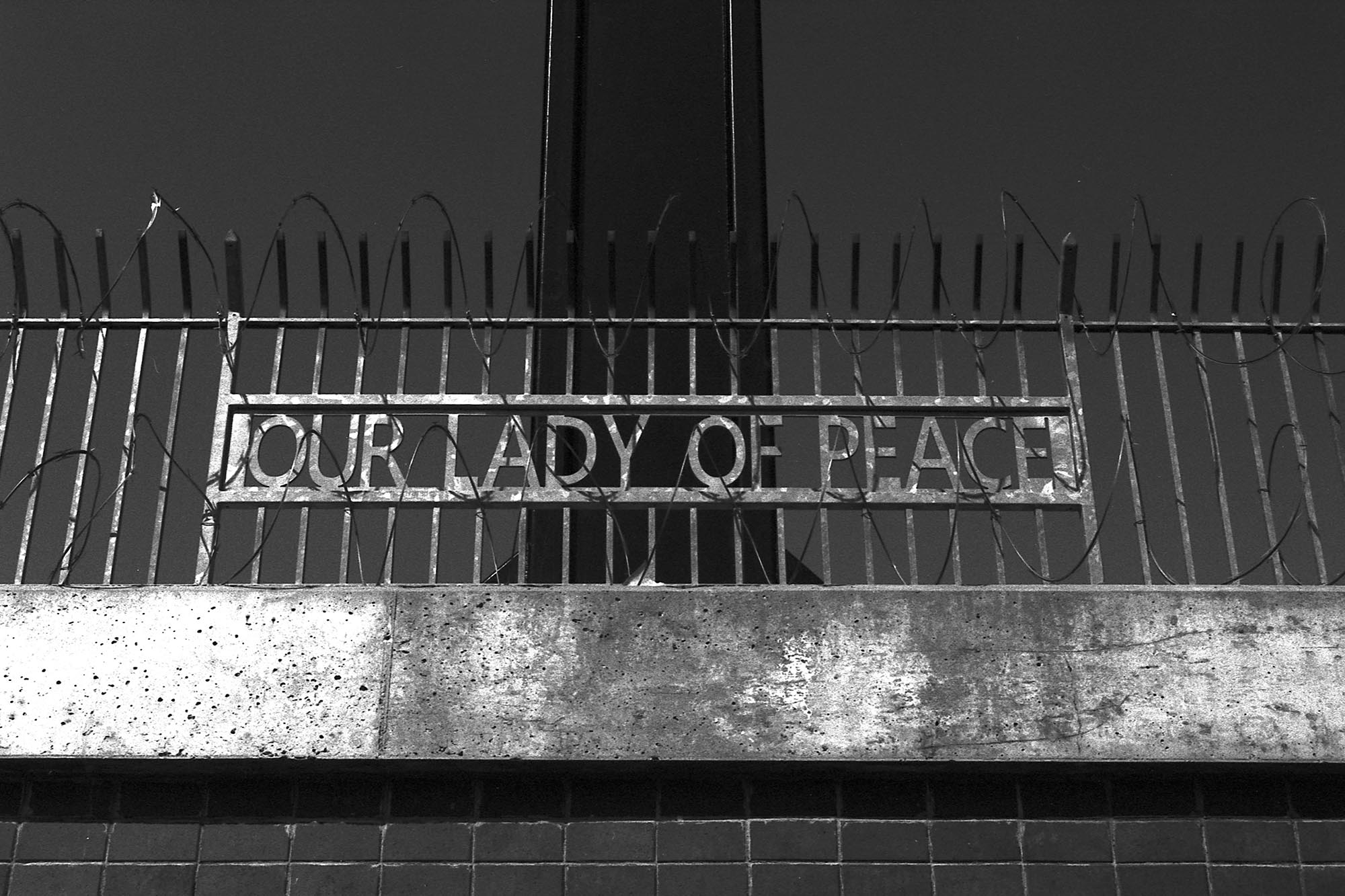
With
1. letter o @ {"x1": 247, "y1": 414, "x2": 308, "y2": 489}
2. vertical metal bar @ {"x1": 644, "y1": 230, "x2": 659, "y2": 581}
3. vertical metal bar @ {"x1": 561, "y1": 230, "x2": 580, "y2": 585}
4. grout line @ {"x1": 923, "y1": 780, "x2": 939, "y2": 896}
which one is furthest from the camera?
letter o @ {"x1": 247, "y1": 414, "x2": 308, "y2": 489}

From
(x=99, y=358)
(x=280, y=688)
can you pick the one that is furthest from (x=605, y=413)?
(x=99, y=358)

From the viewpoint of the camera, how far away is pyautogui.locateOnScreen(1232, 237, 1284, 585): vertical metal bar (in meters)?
5.30

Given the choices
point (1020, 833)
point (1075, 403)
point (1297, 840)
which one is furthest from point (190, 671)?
point (1297, 840)

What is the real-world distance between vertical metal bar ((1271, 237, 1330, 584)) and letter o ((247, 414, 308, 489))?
340 cm

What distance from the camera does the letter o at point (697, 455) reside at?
210 inches

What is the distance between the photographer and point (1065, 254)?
5531mm

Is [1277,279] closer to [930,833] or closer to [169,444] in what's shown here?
[930,833]

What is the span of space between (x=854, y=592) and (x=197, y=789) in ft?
7.10

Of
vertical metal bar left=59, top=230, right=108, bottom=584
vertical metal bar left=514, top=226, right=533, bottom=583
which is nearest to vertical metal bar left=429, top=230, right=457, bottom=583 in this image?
vertical metal bar left=514, top=226, right=533, bottom=583

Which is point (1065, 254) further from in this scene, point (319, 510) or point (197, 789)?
point (197, 789)

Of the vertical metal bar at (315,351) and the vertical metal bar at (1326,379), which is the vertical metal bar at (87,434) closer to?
the vertical metal bar at (315,351)

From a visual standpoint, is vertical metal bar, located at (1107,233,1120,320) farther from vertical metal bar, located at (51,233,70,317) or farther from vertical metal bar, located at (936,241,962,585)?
vertical metal bar, located at (51,233,70,317)

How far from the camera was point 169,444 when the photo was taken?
5324 millimetres

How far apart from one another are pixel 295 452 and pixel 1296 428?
3.47 m
